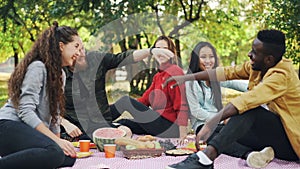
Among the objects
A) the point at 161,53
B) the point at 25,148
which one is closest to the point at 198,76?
the point at 161,53

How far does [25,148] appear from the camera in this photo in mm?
2555

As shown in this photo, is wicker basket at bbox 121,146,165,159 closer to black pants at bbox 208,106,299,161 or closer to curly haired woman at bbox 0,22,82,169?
black pants at bbox 208,106,299,161

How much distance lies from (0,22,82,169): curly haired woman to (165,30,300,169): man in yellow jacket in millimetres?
765

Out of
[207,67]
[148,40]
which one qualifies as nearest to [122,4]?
[148,40]

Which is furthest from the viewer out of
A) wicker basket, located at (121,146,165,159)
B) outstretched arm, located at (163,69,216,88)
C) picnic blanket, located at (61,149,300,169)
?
outstretched arm, located at (163,69,216,88)

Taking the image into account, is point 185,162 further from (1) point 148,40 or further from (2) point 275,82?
(1) point 148,40

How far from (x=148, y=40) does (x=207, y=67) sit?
5.12m

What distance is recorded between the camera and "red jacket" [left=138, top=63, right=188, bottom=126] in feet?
12.7

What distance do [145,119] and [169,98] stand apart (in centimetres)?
29

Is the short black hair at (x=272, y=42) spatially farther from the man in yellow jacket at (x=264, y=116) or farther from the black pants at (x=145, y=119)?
the black pants at (x=145, y=119)

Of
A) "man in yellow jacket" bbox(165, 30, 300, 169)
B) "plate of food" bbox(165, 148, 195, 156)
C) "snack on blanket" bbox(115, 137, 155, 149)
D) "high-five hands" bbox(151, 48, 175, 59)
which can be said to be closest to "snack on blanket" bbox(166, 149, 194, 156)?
"plate of food" bbox(165, 148, 195, 156)

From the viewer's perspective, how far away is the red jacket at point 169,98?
3877 millimetres

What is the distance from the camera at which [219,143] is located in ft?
8.71

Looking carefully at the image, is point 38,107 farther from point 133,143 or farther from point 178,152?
point 178,152
